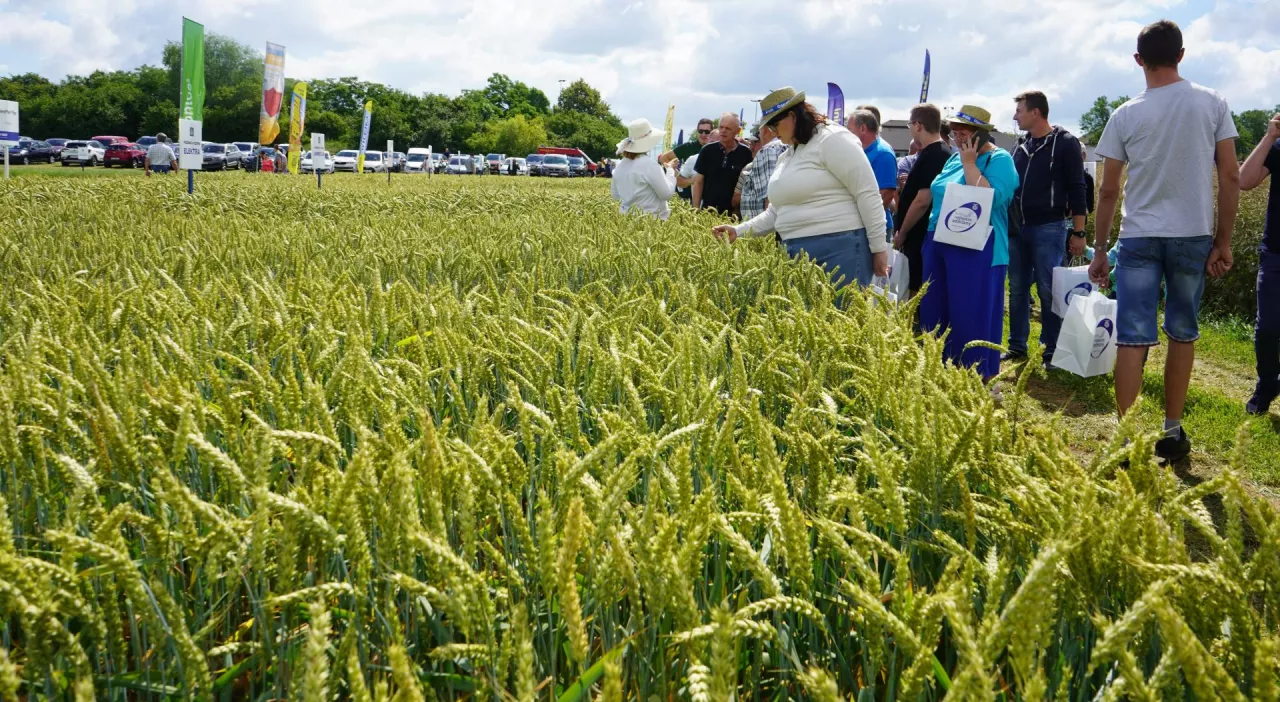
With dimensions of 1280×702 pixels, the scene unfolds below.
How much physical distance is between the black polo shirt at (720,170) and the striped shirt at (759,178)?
134 centimetres

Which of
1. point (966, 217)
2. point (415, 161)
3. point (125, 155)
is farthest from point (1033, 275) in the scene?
point (415, 161)

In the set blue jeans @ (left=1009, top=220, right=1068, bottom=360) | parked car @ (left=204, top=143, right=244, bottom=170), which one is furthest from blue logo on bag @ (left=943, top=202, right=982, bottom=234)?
parked car @ (left=204, top=143, right=244, bottom=170)

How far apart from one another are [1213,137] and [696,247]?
97.4 inches

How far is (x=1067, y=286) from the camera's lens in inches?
253

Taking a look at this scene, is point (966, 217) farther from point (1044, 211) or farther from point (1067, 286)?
point (1044, 211)

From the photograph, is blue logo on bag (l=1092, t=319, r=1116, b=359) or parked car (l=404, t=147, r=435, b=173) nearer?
blue logo on bag (l=1092, t=319, r=1116, b=359)

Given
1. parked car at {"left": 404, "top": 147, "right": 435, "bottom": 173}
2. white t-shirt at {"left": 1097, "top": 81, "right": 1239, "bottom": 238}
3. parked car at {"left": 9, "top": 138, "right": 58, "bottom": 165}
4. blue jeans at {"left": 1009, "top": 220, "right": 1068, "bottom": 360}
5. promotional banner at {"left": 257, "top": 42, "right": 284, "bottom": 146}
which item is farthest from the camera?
parked car at {"left": 404, "top": 147, "right": 435, "bottom": 173}

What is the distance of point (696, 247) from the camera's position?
16.3 ft

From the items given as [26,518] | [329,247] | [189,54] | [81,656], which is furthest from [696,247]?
[189,54]

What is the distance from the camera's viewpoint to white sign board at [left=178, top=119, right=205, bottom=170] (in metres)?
12.2

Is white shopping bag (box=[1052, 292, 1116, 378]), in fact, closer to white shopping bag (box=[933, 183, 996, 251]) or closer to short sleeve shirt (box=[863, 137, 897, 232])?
white shopping bag (box=[933, 183, 996, 251])

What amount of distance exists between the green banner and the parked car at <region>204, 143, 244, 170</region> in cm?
3130

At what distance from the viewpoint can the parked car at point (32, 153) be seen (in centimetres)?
4594

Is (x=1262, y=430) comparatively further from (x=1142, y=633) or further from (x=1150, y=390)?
(x=1142, y=633)
